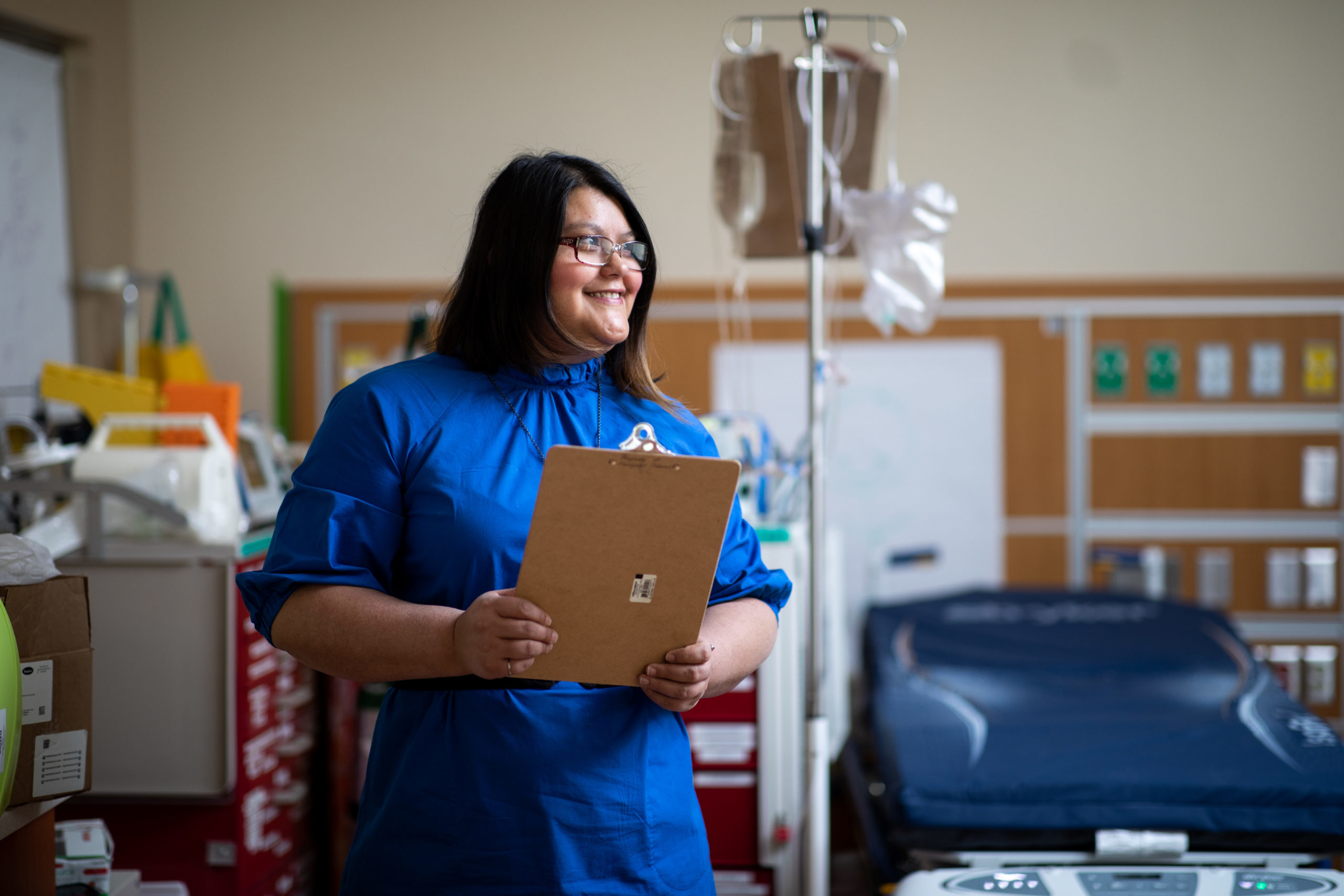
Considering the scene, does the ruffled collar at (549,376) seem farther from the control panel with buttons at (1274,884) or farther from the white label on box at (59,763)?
the control panel with buttons at (1274,884)

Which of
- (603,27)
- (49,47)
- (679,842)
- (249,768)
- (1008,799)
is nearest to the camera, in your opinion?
(679,842)

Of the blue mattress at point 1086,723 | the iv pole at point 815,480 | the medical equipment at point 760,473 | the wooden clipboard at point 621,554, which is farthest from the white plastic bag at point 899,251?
the wooden clipboard at point 621,554

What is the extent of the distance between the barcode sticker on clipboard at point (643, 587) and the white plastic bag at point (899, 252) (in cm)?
128

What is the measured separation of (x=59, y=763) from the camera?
4.48 ft

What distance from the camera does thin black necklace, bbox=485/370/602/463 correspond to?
1.24 meters

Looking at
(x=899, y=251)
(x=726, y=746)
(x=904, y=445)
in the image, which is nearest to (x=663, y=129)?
(x=904, y=445)

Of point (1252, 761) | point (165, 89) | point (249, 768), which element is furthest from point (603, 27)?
point (1252, 761)

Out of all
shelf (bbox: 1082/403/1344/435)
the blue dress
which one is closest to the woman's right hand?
the blue dress

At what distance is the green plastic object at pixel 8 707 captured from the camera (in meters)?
1.20

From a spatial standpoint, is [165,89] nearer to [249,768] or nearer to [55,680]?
[249,768]

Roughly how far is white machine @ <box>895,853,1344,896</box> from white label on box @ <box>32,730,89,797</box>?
1.25 meters

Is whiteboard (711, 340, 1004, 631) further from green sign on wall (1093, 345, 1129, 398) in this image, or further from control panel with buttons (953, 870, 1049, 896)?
control panel with buttons (953, 870, 1049, 896)

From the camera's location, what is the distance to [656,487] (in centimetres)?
105

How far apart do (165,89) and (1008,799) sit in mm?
3268
